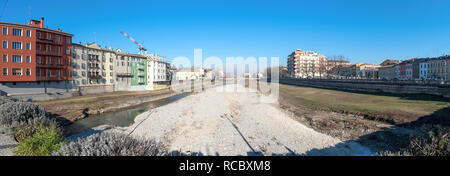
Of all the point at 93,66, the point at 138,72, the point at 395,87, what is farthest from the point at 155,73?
the point at 395,87

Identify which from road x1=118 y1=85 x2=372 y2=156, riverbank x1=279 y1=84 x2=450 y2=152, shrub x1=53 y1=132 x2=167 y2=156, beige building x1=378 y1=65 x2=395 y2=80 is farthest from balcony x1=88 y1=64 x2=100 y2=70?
beige building x1=378 y1=65 x2=395 y2=80

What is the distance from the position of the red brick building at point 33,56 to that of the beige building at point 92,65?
14.5ft

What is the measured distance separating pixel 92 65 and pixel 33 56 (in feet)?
52.8

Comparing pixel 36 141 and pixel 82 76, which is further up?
pixel 82 76

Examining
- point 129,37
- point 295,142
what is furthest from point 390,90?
point 129,37

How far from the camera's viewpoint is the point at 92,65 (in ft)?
167

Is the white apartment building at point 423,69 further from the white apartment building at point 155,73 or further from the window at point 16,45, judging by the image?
the window at point 16,45

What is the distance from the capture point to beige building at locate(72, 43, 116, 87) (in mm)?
46578

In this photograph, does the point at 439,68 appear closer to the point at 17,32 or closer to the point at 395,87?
the point at 395,87

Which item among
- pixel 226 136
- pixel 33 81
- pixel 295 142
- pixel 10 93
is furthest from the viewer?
pixel 33 81

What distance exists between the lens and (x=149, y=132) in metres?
17.5

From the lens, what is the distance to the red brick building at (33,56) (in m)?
31.8
